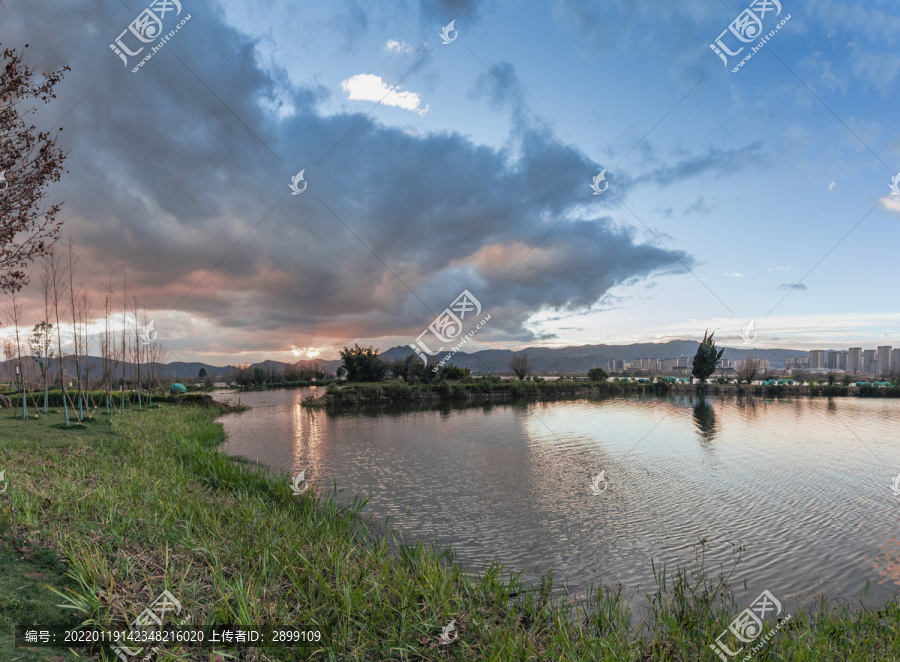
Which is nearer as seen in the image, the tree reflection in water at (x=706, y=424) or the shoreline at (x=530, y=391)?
the tree reflection in water at (x=706, y=424)

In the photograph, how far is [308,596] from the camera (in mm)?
4836

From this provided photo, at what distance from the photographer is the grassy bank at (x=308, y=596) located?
4109 mm

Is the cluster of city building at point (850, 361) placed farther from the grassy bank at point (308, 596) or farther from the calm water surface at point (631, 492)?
the grassy bank at point (308, 596)

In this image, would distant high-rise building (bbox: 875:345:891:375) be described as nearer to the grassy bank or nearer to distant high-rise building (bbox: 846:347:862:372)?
distant high-rise building (bbox: 846:347:862:372)

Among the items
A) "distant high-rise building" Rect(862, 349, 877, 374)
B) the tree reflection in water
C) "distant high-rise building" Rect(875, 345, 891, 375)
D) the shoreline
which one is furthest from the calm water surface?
"distant high-rise building" Rect(862, 349, 877, 374)

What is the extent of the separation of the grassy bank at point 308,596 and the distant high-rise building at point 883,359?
97.5 m

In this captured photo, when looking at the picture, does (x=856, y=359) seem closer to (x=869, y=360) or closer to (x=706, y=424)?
(x=869, y=360)

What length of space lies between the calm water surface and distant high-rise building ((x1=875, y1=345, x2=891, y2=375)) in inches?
2937

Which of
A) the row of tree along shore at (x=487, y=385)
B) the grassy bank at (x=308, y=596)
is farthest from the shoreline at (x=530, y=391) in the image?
the grassy bank at (x=308, y=596)

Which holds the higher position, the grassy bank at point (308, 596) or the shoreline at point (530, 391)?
the grassy bank at point (308, 596)

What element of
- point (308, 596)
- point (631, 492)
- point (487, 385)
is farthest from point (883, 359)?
point (308, 596)

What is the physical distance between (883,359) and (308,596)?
11204 cm

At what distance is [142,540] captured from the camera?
5613 mm

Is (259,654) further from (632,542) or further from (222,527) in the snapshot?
(632,542)
